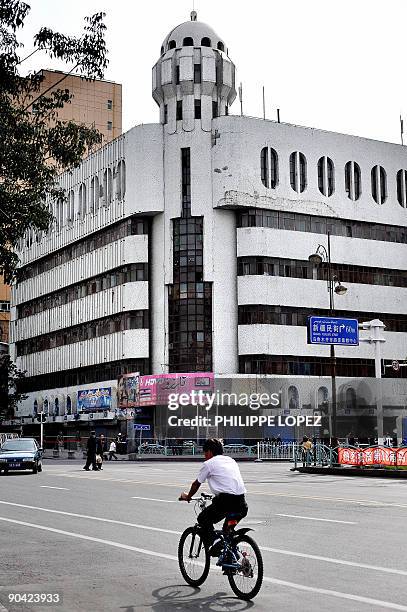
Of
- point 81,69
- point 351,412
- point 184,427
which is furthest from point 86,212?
point 81,69

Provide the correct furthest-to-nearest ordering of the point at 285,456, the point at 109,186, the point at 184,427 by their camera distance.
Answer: the point at 109,186 → the point at 184,427 → the point at 285,456

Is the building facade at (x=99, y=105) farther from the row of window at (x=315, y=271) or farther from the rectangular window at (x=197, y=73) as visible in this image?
the row of window at (x=315, y=271)

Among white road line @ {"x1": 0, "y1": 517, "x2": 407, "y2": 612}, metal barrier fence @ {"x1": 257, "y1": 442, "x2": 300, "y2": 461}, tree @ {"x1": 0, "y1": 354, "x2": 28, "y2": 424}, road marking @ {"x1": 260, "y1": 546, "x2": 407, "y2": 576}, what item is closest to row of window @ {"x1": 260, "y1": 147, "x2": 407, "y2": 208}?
metal barrier fence @ {"x1": 257, "y1": 442, "x2": 300, "y2": 461}

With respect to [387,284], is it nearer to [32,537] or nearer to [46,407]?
[46,407]

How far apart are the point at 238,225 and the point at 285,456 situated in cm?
2544

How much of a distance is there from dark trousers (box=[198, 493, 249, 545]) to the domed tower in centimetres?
6379

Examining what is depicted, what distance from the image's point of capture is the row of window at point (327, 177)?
236ft

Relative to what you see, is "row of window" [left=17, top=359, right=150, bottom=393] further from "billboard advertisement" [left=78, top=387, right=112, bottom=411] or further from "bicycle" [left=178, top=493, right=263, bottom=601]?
"bicycle" [left=178, top=493, right=263, bottom=601]

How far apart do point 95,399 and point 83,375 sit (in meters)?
4.33

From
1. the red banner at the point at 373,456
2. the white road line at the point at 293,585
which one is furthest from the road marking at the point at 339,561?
the red banner at the point at 373,456

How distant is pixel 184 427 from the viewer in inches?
2566

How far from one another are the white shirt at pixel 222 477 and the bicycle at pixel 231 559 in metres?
0.21

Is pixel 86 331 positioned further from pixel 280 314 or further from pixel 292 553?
pixel 292 553

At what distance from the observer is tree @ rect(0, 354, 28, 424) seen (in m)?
88.2
